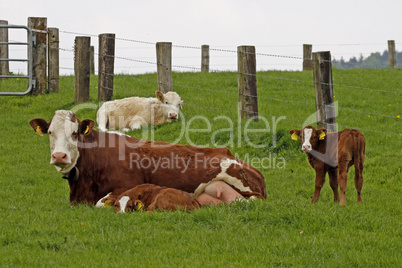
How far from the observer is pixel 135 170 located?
7.45 metres

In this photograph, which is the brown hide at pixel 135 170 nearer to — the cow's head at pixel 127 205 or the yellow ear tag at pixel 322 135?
the cow's head at pixel 127 205

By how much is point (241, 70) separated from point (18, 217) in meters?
7.53

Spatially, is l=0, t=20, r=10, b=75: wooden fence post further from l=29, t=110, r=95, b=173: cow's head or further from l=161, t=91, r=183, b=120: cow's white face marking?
l=29, t=110, r=95, b=173: cow's head

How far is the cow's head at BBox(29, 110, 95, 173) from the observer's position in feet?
22.4

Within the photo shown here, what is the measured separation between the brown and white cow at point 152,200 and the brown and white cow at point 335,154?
2.23 m

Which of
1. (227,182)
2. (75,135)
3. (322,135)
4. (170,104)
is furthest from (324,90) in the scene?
(75,135)

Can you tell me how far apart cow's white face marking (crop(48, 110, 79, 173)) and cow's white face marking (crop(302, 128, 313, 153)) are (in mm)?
3247

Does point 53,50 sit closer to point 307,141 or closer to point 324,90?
point 324,90

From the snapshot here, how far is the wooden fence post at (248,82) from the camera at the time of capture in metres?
12.8

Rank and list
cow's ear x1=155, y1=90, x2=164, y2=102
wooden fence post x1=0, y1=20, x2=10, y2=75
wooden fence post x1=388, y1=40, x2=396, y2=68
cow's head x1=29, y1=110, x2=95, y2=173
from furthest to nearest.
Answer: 1. wooden fence post x1=388, y1=40, x2=396, y2=68
2. wooden fence post x1=0, y1=20, x2=10, y2=75
3. cow's ear x1=155, y1=90, x2=164, y2=102
4. cow's head x1=29, y1=110, x2=95, y2=173

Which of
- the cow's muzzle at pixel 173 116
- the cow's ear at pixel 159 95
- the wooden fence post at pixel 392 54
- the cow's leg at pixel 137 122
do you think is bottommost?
the cow's leg at pixel 137 122

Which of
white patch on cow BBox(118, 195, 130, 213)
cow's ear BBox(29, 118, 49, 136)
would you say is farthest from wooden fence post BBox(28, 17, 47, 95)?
white patch on cow BBox(118, 195, 130, 213)

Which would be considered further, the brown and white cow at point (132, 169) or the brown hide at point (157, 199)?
the brown and white cow at point (132, 169)

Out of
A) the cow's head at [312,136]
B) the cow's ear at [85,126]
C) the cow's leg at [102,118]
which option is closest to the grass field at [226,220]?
the cow's head at [312,136]
